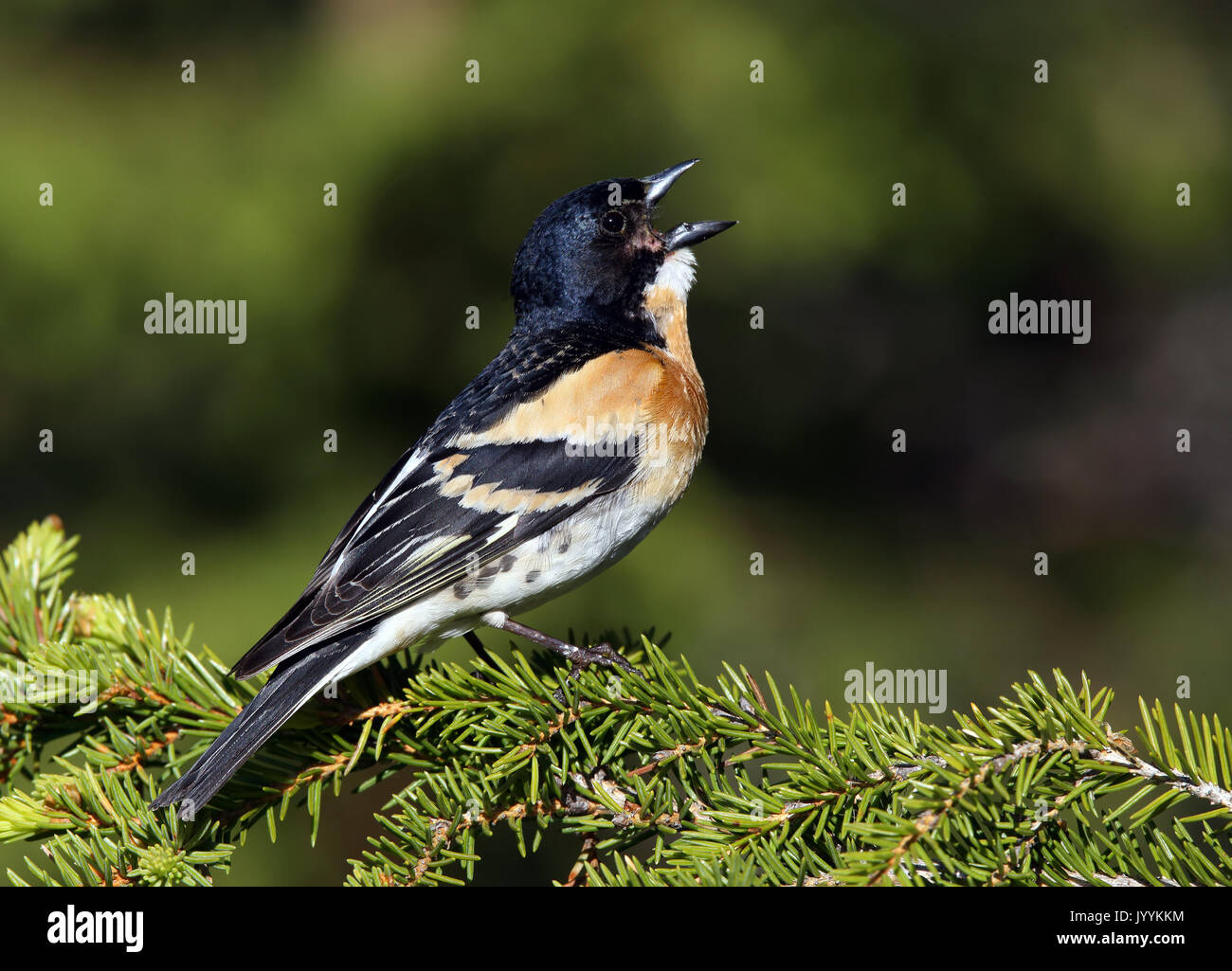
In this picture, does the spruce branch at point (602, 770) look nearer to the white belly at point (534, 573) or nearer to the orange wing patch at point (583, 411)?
the white belly at point (534, 573)

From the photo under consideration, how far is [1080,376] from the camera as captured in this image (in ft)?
20.4

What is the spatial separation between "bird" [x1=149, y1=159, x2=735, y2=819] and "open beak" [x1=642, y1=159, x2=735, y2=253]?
14 millimetres

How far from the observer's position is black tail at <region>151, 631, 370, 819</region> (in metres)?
2.53

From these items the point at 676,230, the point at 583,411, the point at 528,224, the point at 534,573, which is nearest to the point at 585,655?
the point at 534,573

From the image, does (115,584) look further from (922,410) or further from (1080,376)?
(1080,376)

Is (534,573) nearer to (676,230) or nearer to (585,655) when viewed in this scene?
(585,655)

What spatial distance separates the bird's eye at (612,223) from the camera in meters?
4.02

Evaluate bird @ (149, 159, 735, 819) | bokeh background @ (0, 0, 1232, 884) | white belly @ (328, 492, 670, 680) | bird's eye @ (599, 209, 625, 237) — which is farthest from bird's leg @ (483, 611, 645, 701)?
bird's eye @ (599, 209, 625, 237)

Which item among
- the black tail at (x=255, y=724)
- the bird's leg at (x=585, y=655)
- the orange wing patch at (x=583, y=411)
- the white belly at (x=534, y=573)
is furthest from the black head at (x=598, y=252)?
the black tail at (x=255, y=724)

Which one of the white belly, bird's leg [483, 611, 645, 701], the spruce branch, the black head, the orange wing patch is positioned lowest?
the spruce branch

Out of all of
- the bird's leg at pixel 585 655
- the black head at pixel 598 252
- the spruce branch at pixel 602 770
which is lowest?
the spruce branch at pixel 602 770

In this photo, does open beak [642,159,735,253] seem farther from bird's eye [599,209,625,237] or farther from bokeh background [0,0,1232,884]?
bokeh background [0,0,1232,884]
